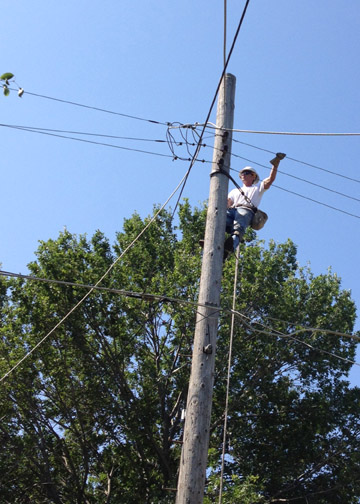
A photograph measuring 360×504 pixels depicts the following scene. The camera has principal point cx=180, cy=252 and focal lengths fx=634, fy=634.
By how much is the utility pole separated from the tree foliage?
8.96 metres

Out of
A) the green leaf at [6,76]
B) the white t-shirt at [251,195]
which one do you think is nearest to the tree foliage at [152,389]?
the white t-shirt at [251,195]

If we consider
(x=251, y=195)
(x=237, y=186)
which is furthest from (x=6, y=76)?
(x=251, y=195)

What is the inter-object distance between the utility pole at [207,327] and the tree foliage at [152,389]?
896cm

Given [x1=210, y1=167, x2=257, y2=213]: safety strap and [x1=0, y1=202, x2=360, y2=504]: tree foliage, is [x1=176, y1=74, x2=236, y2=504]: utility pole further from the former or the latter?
[x1=0, y1=202, x2=360, y2=504]: tree foliage

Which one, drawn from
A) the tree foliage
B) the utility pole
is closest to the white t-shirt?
the utility pole

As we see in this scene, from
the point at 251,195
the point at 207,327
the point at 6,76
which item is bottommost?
the point at 207,327

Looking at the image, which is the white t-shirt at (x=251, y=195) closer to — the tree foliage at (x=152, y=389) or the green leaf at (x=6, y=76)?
the green leaf at (x=6, y=76)

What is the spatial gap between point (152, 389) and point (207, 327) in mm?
10979

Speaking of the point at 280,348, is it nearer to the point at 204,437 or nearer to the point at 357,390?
the point at 357,390

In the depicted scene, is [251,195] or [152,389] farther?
[152,389]

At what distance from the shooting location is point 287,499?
15.6 m

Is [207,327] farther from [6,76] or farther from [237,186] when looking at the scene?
[6,76]

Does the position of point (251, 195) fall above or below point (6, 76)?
above

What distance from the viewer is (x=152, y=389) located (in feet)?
Answer: 53.9
